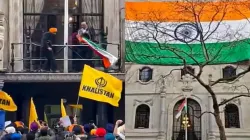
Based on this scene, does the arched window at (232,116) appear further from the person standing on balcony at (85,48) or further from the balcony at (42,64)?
the person standing on balcony at (85,48)

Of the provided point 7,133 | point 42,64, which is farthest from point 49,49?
point 7,133

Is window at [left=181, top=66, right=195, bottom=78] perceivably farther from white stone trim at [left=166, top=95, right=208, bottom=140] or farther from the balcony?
the balcony

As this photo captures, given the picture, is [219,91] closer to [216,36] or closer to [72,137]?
[216,36]

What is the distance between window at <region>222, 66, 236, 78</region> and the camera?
12492 mm

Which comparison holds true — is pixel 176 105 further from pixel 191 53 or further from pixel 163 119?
pixel 191 53

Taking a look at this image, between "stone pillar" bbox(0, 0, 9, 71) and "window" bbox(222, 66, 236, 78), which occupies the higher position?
"stone pillar" bbox(0, 0, 9, 71)

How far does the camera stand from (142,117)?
41.0 ft

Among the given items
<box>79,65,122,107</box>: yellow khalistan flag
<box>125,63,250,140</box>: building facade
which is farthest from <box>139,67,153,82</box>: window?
<box>79,65,122,107</box>: yellow khalistan flag

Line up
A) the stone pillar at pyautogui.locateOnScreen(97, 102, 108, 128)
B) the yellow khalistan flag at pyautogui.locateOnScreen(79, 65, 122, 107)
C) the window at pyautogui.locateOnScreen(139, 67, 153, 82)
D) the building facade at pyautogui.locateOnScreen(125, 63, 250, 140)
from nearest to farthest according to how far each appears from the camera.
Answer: the building facade at pyautogui.locateOnScreen(125, 63, 250, 140)
the window at pyautogui.locateOnScreen(139, 67, 153, 82)
the yellow khalistan flag at pyautogui.locateOnScreen(79, 65, 122, 107)
the stone pillar at pyautogui.locateOnScreen(97, 102, 108, 128)

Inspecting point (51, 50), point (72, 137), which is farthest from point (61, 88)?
point (72, 137)

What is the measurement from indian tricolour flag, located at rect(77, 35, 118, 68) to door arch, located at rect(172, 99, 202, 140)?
389 cm

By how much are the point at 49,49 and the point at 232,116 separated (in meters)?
5.28

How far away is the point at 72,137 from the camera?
1265cm

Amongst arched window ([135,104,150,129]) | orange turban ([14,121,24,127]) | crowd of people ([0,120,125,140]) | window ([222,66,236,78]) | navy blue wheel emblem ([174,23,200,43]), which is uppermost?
navy blue wheel emblem ([174,23,200,43])
